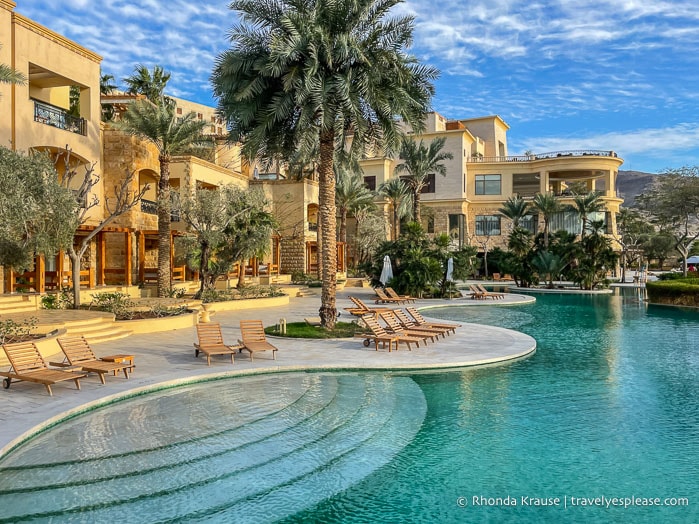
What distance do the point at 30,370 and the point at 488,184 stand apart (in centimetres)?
5230

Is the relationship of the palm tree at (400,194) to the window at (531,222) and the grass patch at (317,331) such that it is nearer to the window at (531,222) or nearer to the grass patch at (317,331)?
the window at (531,222)

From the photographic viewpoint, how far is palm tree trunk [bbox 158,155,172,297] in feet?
81.3

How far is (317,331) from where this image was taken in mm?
16875

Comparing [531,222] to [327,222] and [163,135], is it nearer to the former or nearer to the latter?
[163,135]

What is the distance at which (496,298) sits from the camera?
31391mm

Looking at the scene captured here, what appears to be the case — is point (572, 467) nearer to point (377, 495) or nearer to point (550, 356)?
point (377, 495)

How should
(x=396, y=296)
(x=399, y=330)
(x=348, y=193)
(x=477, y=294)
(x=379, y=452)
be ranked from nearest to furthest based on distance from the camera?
1. (x=379, y=452)
2. (x=399, y=330)
3. (x=396, y=296)
4. (x=477, y=294)
5. (x=348, y=193)

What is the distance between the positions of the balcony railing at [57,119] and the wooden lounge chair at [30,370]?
16.4 m

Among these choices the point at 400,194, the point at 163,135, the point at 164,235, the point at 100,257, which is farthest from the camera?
the point at 400,194

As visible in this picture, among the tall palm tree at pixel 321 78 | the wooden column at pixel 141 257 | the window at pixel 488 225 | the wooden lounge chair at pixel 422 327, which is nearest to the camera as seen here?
the tall palm tree at pixel 321 78

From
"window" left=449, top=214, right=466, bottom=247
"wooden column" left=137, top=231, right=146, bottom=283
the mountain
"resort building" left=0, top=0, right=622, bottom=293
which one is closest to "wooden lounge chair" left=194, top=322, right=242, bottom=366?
"resort building" left=0, top=0, right=622, bottom=293

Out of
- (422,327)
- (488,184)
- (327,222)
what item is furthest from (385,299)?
(488,184)

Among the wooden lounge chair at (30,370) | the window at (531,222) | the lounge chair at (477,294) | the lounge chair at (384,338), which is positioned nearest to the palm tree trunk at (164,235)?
the lounge chair at (384,338)

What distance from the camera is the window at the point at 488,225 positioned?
187 ft
